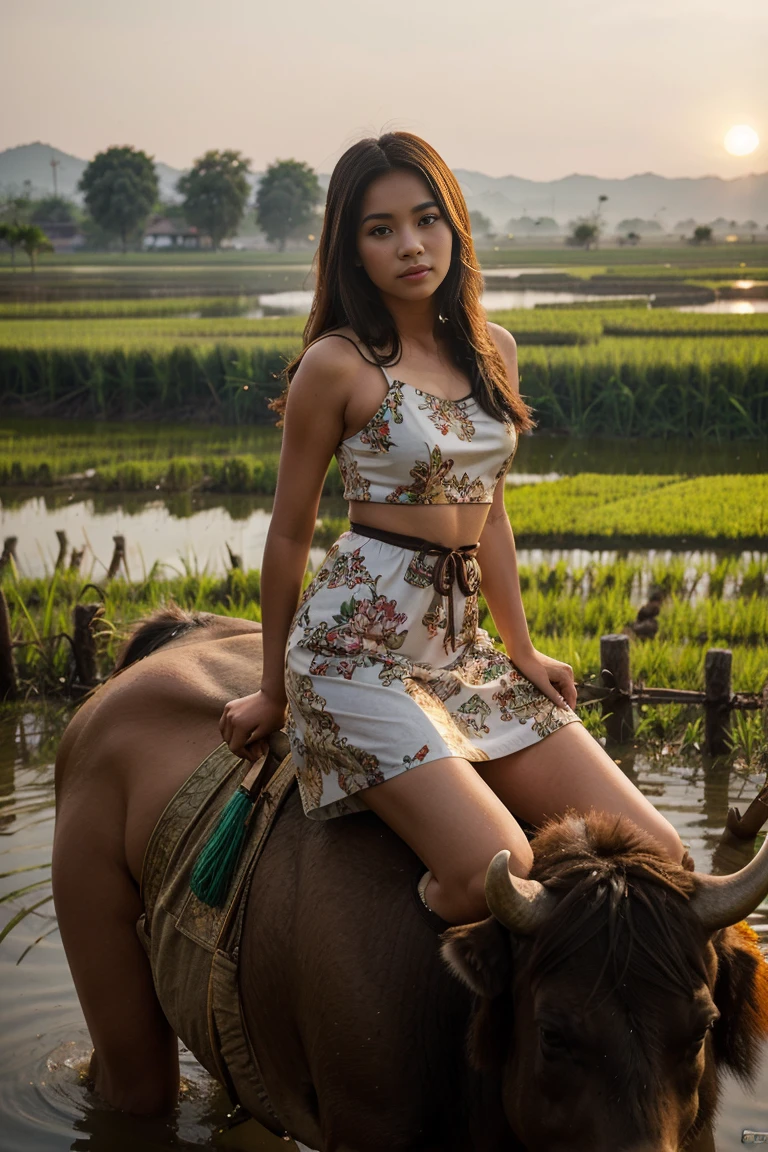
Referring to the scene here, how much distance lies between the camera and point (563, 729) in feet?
6.68

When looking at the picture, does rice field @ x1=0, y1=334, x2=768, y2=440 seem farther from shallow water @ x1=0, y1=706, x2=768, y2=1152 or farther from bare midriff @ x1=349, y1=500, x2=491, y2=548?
bare midriff @ x1=349, y1=500, x2=491, y2=548

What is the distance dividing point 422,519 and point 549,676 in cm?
37

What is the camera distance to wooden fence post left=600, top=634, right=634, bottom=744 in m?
4.51

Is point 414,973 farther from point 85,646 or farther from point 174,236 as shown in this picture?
point 174,236

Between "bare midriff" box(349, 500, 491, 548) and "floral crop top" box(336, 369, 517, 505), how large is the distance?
1 cm

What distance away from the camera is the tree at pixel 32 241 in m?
13.0

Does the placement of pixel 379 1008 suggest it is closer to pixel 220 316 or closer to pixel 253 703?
pixel 253 703

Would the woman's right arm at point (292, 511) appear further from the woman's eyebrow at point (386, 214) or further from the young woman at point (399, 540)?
the woman's eyebrow at point (386, 214)

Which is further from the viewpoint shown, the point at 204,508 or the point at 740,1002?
the point at 204,508

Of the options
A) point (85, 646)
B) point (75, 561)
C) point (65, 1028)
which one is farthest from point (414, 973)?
point (75, 561)

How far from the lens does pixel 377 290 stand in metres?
2.15

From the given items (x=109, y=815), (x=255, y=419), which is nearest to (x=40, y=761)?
(x=109, y=815)

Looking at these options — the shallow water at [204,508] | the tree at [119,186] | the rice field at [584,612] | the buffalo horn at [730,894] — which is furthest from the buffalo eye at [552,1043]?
the tree at [119,186]

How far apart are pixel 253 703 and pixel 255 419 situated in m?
→ 12.1
